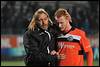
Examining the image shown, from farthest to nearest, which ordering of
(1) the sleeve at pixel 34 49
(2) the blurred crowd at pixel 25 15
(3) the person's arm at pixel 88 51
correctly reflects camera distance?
(2) the blurred crowd at pixel 25 15, (3) the person's arm at pixel 88 51, (1) the sleeve at pixel 34 49

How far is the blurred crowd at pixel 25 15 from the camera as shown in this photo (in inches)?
601

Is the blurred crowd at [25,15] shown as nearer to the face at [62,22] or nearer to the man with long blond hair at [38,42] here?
the face at [62,22]

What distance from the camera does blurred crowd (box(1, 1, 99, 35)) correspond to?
15262 mm

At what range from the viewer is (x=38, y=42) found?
5195 mm

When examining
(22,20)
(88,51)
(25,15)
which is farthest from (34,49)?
(22,20)

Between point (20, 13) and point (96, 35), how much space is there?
303 cm

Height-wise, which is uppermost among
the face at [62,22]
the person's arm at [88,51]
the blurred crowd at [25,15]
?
the blurred crowd at [25,15]

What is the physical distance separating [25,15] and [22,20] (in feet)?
0.84

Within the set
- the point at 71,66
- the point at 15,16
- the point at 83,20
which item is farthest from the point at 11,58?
the point at 71,66

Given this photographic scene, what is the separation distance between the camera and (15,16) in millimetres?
16266

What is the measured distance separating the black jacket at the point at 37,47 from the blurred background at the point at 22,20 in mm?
9489

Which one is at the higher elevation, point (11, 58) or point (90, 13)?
point (90, 13)

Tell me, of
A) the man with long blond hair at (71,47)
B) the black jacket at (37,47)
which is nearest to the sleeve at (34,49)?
the black jacket at (37,47)

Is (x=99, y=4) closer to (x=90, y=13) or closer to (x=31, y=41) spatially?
(x=90, y=13)
